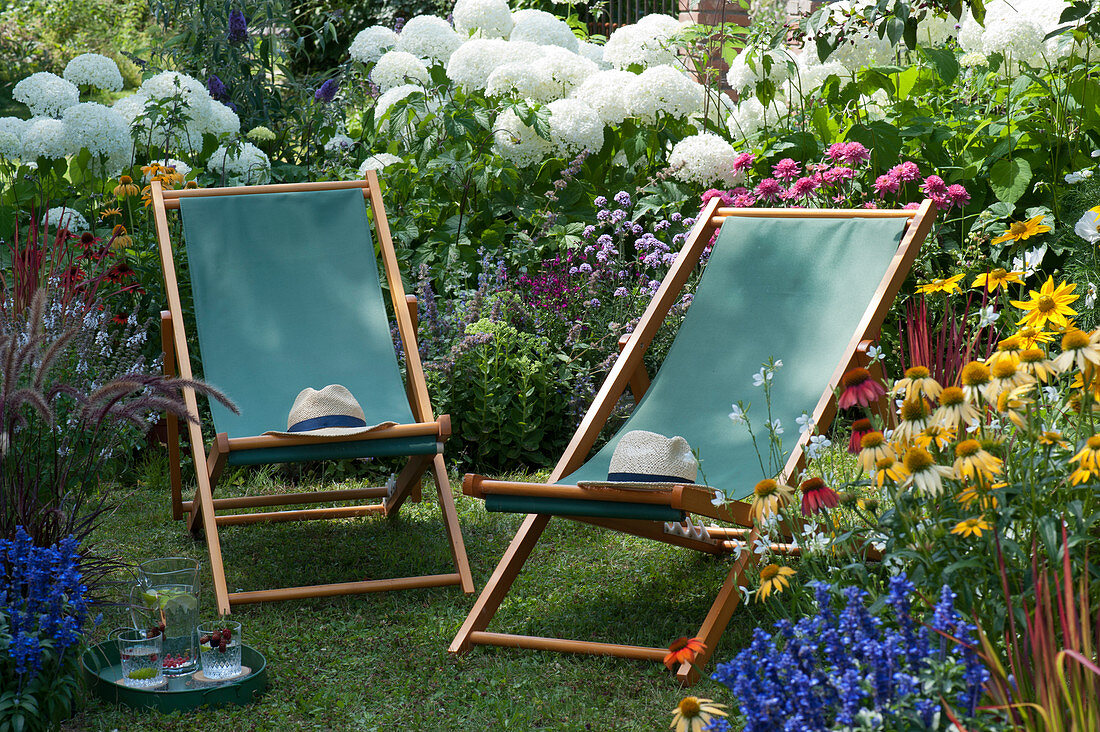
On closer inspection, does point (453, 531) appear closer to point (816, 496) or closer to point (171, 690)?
point (171, 690)

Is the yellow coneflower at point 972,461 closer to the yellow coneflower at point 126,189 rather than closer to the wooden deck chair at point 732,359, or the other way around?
the wooden deck chair at point 732,359

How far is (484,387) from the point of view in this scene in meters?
4.24

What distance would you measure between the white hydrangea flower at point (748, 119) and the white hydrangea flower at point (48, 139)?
297cm

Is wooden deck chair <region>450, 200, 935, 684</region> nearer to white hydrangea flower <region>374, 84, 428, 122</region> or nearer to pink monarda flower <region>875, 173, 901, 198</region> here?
pink monarda flower <region>875, 173, 901, 198</region>

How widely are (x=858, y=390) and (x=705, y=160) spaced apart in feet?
8.76

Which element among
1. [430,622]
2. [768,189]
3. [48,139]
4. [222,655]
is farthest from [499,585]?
[48,139]

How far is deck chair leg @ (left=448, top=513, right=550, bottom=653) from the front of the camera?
280cm

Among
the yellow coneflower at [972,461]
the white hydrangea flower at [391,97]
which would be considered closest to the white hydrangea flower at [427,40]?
the white hydrangea flower at [391,97]

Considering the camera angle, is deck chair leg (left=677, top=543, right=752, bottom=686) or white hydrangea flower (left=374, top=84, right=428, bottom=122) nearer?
deck chair leg (left=677, top=543, right=752, bottom=686)

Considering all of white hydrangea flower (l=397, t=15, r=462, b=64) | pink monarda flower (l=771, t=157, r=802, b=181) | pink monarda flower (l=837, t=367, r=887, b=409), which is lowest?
pink monarda flower (l=837, t=367, r=887, b=409)

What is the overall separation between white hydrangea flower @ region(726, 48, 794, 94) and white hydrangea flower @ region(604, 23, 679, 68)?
0.40m

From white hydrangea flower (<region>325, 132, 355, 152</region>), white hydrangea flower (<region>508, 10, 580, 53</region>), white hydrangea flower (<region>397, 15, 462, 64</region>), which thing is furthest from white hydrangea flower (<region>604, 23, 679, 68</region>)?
white hydrangea flower (<region>325, 132, 355, 152</region>)

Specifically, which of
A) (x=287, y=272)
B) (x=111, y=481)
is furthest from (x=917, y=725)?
(x=111, y=481)

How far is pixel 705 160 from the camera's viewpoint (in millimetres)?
4633
